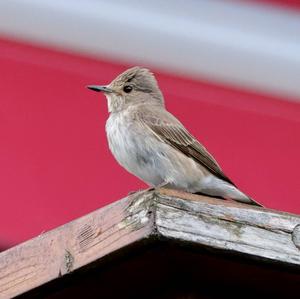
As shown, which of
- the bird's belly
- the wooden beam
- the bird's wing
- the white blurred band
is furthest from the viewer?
the white blurred band

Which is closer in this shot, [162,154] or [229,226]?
[229,226]

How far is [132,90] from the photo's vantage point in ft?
19.4

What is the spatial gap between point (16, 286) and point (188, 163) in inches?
69.0

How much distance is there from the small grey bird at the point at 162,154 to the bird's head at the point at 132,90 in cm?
12

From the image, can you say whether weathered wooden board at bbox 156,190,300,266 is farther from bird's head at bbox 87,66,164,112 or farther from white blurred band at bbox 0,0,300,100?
white blurred band at bbox 0,0,300,100

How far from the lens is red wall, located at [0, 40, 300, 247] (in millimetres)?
6637

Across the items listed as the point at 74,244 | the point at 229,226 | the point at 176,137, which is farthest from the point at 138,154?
the point at 229,226

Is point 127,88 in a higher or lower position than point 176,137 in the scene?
higher

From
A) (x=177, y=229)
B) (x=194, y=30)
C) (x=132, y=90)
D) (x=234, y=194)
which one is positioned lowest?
(x=234, y=194)

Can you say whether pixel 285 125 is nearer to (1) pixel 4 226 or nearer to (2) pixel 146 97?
(2) pixel 146 97

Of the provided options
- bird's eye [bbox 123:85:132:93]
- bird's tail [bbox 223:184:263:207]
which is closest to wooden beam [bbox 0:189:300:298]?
bird's tail [bbox 223:184:263:207]

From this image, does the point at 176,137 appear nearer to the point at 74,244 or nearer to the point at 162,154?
the point at 162,154

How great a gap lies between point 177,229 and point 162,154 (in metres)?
1.89

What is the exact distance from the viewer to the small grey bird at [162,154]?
5.10 metres
